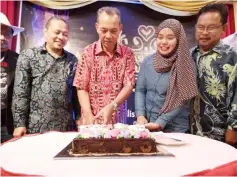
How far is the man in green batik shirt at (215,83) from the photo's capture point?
179 cm

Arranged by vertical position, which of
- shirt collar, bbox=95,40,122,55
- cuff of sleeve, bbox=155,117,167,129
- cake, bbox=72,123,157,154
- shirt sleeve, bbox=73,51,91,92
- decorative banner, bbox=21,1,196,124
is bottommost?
cake, bbox=72,123,157,154

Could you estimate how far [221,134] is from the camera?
1837mm

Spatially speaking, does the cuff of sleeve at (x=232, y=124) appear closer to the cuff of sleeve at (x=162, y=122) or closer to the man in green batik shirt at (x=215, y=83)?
the man in green batik shirt at (x=215, y=83)

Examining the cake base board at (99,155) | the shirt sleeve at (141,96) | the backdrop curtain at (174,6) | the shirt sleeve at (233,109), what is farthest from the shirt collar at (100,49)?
the backdrop curtain at (174,6)

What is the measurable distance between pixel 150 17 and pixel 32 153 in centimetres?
313

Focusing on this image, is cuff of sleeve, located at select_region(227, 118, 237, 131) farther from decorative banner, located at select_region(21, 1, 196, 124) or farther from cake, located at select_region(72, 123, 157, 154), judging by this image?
decorative banner, located at select_region(21, 1, 196, 124)

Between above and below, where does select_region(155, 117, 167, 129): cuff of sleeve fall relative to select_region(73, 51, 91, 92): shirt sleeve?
below

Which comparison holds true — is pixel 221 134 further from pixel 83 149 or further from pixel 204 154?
pixel 83 149

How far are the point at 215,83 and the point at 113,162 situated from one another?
1014 millimetres

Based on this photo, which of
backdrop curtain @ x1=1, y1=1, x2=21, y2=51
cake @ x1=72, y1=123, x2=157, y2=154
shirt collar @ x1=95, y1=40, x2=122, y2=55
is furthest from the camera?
backdrop curtain @ x1=1, y1=1, x2=21, y2=51

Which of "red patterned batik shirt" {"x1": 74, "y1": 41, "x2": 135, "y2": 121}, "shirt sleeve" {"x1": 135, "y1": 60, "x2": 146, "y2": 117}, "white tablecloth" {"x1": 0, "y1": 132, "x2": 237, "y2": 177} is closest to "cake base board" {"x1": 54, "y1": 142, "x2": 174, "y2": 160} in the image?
"white tablecloth" {"x1": 0, "y1": 132, "x2": 237, "y2": 177}

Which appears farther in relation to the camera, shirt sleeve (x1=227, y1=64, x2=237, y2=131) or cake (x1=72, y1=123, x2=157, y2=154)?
shirt sleeve (x1=227, y1=64, x2=237, y2=131)

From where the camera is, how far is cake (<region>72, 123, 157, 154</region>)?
49.3 inches

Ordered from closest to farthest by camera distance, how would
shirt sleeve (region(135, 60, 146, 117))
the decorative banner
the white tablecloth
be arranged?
the white tablecloth → shirt sleeve (region(135, 60, 146, 117)) → the decorative banner
